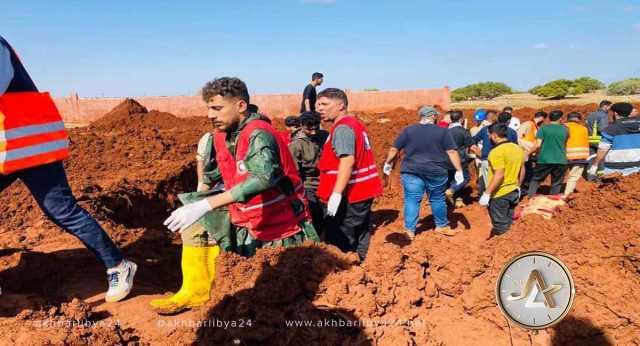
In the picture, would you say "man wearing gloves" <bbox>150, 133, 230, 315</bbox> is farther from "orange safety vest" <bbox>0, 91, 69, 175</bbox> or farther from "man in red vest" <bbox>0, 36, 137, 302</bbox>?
"orange safety vest" <bbox>0, 91, 69, 175</bbox>

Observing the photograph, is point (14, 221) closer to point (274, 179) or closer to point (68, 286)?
point (68, 286)

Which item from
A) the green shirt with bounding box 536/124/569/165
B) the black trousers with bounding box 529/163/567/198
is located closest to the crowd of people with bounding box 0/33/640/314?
the green shirt with bounding box 536/124/569/165

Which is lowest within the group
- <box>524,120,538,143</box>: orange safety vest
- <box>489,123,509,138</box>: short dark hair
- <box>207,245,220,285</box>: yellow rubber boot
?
<box>207,245,220,285</box>: yellow rubber boot

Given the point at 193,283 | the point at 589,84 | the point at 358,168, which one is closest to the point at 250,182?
the point at 193,283

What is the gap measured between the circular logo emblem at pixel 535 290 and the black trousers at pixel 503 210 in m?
3.42

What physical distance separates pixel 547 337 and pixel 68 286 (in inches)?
135

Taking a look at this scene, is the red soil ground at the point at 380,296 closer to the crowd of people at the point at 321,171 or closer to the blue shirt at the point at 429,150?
the crowd of people at the point at 321,171

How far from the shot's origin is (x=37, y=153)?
2.68 m

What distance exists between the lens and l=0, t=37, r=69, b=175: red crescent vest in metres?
2.58

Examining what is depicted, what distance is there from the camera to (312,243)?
281 cm

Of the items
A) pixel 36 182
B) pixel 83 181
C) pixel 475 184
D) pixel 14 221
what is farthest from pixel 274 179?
pixel 475 184

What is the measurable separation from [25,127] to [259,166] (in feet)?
5.31

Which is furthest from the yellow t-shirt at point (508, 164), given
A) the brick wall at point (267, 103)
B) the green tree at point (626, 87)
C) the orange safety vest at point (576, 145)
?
the green tree at point (626, 87)

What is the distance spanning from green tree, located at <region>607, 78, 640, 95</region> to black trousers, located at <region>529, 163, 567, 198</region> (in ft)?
101
